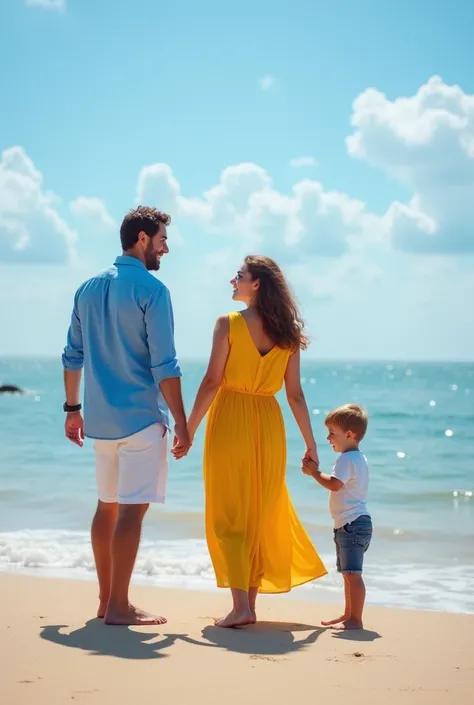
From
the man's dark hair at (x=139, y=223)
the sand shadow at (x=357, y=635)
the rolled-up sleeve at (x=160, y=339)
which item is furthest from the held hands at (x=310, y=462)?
the man's dark hair at (x=139, y=223)

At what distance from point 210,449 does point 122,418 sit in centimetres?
60

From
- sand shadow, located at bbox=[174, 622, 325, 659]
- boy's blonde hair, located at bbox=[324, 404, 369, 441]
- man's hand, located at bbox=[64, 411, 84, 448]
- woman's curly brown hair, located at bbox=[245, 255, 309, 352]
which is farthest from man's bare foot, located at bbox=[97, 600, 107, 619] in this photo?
woman's curly brown hair, located at bbox=[245, 255, 309, 352]

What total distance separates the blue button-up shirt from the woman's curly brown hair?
0.60 m

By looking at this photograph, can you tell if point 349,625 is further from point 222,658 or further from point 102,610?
point 102,610

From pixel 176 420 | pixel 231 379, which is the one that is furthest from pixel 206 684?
pixel 231 379

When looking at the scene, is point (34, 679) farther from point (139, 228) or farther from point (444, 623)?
point (444, 623)

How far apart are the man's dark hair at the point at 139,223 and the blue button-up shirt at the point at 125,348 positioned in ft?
0.38

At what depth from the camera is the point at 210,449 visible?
4.62 m

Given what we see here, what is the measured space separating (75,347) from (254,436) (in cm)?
105

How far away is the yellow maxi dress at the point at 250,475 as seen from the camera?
4566mm

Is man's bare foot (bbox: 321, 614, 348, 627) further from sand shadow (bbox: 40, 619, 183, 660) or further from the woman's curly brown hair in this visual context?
the woman's curly brown hair

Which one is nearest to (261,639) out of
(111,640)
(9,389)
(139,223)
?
(111,640)

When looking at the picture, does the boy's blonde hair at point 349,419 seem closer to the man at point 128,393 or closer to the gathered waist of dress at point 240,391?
the gathered waist of dress at point 240,391

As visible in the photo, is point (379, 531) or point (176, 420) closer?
point (176, 420)
